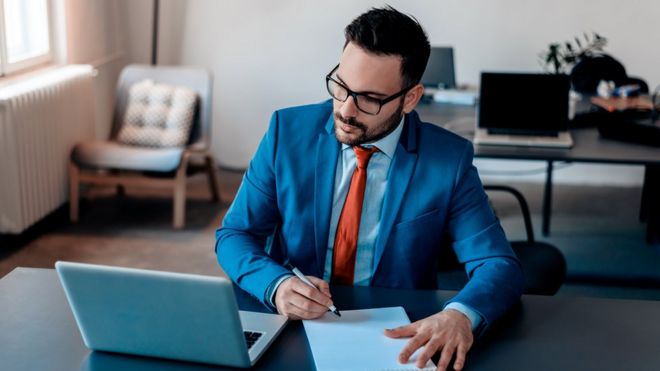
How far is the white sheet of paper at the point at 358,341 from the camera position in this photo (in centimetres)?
155

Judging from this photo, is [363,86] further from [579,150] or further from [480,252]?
[579,150]

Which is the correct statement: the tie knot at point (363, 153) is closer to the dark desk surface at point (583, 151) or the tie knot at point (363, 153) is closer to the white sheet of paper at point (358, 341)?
the white sheet of paper at point (358, 341)

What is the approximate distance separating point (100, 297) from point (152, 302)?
103 mm

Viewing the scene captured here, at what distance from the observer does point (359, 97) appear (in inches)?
74.4

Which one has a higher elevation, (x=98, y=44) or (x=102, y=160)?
(x=98, y=44)

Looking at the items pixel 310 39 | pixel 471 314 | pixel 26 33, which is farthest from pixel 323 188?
pixel 310 39

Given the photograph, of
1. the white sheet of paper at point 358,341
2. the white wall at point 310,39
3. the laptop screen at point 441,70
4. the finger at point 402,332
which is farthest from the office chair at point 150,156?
the finger at point 402,332

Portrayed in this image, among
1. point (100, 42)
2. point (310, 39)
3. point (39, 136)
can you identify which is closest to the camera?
point (39, 136)

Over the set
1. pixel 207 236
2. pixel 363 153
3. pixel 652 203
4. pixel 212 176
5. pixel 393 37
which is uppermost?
pixel 393 37

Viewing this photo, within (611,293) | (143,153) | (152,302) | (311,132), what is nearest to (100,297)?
(152,302)

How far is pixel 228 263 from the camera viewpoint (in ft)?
6.43

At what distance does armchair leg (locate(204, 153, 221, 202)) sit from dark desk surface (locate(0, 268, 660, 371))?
3175 mm

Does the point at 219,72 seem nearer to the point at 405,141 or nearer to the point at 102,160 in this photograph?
the point at 102,160

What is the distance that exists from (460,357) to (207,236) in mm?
3215
